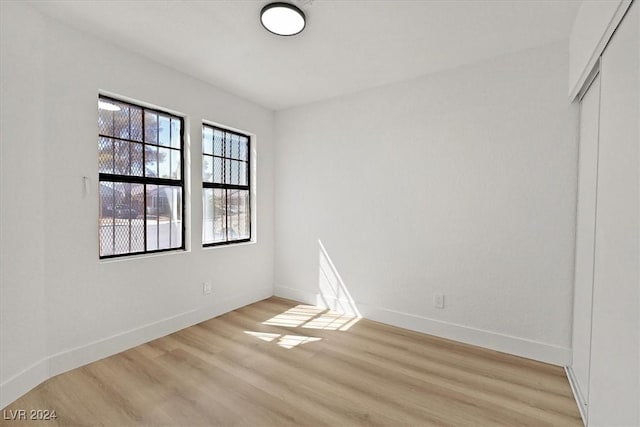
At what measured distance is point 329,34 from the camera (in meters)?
2.40

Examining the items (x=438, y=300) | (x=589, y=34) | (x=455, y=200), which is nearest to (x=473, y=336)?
(x=438, y=300)

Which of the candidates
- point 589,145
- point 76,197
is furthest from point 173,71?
point 589,145

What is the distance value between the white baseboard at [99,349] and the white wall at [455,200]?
128 cm

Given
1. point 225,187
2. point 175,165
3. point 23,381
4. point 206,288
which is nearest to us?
point 23,381

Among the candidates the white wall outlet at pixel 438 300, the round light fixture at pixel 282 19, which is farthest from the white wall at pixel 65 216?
the white wall outlet at pixel 438 300

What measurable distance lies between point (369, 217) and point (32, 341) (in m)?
3.01

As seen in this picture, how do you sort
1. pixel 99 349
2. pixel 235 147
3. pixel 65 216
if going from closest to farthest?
pixel 65 216 < pixel 99 349 < pixel 235 147

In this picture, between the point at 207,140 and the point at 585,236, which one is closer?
the point at 585,236

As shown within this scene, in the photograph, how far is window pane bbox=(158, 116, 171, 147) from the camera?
3.01 m

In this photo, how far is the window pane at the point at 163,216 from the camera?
294cm

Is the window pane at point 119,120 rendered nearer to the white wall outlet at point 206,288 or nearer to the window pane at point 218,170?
the window pane at point 218,170

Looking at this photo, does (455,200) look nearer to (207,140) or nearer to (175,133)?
(207,140)

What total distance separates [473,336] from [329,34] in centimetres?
293

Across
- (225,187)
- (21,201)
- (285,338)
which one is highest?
(225,187)
